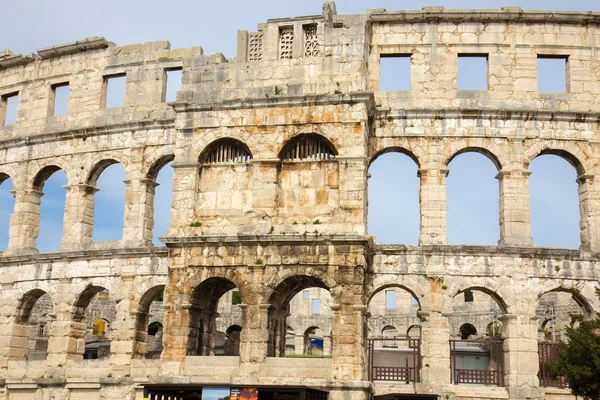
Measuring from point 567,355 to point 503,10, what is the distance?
10729 millimetres

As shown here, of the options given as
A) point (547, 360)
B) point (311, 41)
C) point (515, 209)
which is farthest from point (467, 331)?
point (311, 41)

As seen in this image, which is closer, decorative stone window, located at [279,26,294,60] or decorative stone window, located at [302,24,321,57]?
decorative stone window, located at [302,24,321,57]

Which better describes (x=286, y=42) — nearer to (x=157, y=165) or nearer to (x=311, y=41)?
(x=311, y=41)

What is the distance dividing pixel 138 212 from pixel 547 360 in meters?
13.0

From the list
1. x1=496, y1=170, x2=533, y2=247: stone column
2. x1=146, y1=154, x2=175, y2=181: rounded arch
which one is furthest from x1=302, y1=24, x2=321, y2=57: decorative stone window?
x1=496, y1=170, x2=533, y2=247: stone column

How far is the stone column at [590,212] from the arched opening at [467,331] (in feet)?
53.3

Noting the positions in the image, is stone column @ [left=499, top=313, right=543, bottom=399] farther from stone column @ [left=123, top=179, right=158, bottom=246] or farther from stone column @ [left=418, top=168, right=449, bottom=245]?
stone column @ [left=123, top=179, right=158, bottom=246]

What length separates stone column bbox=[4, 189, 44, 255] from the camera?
26.6 metres

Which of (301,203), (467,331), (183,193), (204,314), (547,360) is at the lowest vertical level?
(547,360)

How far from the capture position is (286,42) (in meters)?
Result: 22.6

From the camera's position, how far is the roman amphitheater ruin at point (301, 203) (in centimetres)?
2062

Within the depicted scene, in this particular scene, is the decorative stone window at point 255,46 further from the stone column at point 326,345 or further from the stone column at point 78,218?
the stone column at point 326,345

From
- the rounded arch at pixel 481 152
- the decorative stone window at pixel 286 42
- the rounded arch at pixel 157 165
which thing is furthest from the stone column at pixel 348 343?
the rounded arch at pixel 157 165

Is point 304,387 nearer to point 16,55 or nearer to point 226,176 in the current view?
point 226,176
